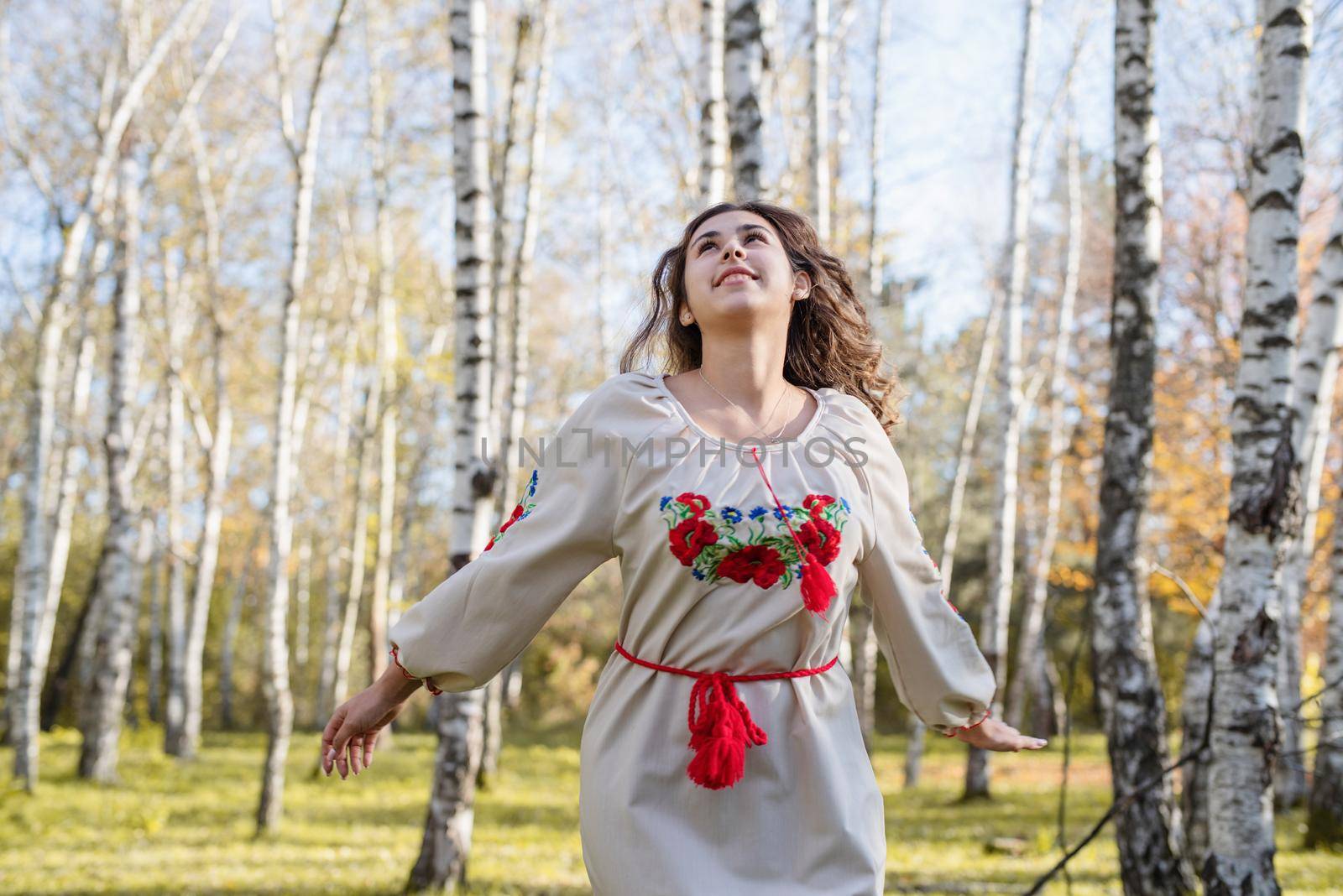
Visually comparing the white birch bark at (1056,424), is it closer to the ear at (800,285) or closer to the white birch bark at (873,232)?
the white birch bark at (873,232)

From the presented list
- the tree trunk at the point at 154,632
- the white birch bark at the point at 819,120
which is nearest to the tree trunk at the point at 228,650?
the tree trunk at the point at 154,632

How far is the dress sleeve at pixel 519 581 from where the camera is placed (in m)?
2.05

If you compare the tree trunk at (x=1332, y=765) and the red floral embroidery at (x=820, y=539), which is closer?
the red floral embroidery at (x=820, y=539)

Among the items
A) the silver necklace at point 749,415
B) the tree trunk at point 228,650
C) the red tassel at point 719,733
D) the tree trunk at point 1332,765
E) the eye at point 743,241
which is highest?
the eye at point 743,241

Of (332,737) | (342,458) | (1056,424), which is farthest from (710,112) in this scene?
(342,458)

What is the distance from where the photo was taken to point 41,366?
9.93 meters

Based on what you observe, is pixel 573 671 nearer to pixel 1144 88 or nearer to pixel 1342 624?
pixel 1342 624

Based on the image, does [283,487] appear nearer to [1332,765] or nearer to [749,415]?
[749,415]

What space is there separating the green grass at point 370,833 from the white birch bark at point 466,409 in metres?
0.35

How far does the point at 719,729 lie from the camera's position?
1903mm

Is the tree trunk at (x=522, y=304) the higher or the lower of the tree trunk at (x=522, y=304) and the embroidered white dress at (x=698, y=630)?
the higher

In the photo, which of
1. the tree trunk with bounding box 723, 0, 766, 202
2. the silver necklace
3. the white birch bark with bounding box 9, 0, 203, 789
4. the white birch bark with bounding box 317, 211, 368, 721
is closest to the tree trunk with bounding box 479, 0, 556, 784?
the white birch bark with bounding box 317, 211, 368, 721

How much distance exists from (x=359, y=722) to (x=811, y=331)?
132cm

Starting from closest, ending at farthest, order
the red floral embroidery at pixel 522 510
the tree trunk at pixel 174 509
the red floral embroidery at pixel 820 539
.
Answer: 1. the red floral embroidery at pixel 820 539
2. the red floral embroidery at pixel 522 510
3. the tree trunk at pixel 174 509
